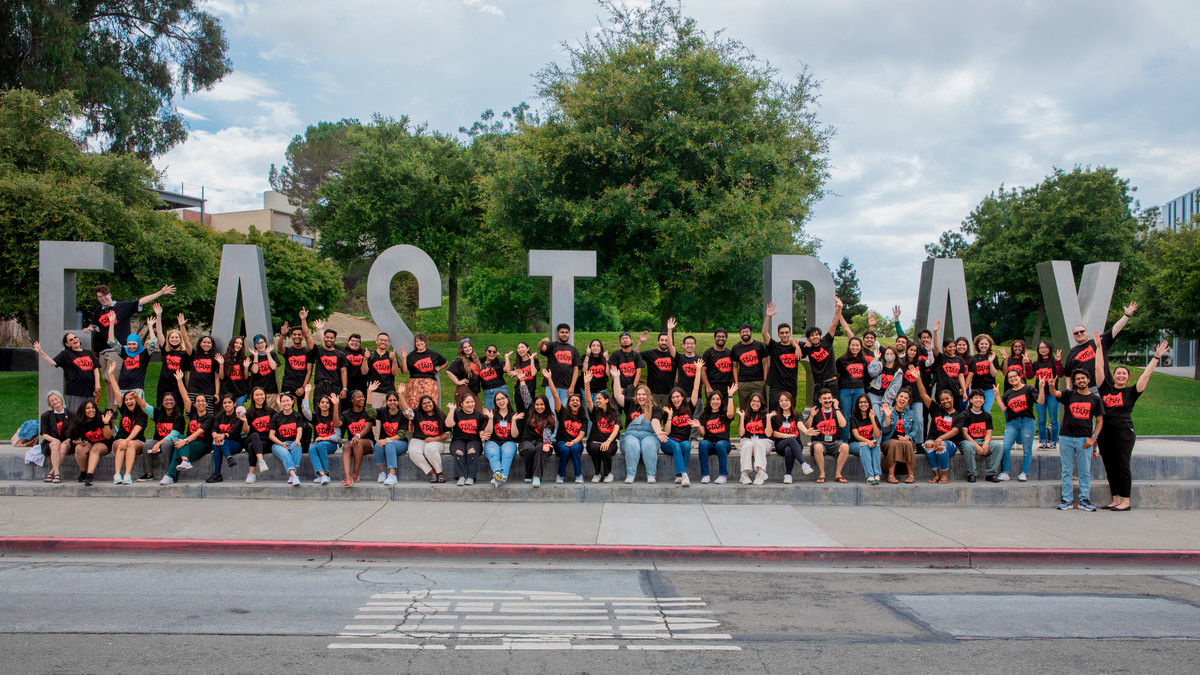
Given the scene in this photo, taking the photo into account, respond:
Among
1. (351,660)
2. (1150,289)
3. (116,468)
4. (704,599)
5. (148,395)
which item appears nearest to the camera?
(351,660)

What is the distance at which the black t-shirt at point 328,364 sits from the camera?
35.0ft

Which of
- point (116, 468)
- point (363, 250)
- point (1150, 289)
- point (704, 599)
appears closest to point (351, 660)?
point (704, 599)

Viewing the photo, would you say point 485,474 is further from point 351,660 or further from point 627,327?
point 627,327

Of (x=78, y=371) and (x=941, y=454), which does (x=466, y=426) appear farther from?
(x=941, y=454)

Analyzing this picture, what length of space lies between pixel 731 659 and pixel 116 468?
28.8 feet

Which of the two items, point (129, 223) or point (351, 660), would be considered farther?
point (129, 223)

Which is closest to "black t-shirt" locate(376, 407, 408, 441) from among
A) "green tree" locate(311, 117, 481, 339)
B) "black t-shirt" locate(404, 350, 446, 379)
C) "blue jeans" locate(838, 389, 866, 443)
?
"black t-shirt" locate(404, 350, 446, 379)

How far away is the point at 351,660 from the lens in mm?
4484

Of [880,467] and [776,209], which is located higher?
[776,209]

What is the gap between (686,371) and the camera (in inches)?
424

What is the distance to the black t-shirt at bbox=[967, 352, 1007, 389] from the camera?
434 inches

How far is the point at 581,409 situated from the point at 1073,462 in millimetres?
6155

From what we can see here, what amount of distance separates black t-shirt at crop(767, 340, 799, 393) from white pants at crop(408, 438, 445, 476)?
4817 millimetres

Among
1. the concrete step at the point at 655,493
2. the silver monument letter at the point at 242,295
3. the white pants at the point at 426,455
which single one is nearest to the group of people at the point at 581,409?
the white pants at the point at 426,455
